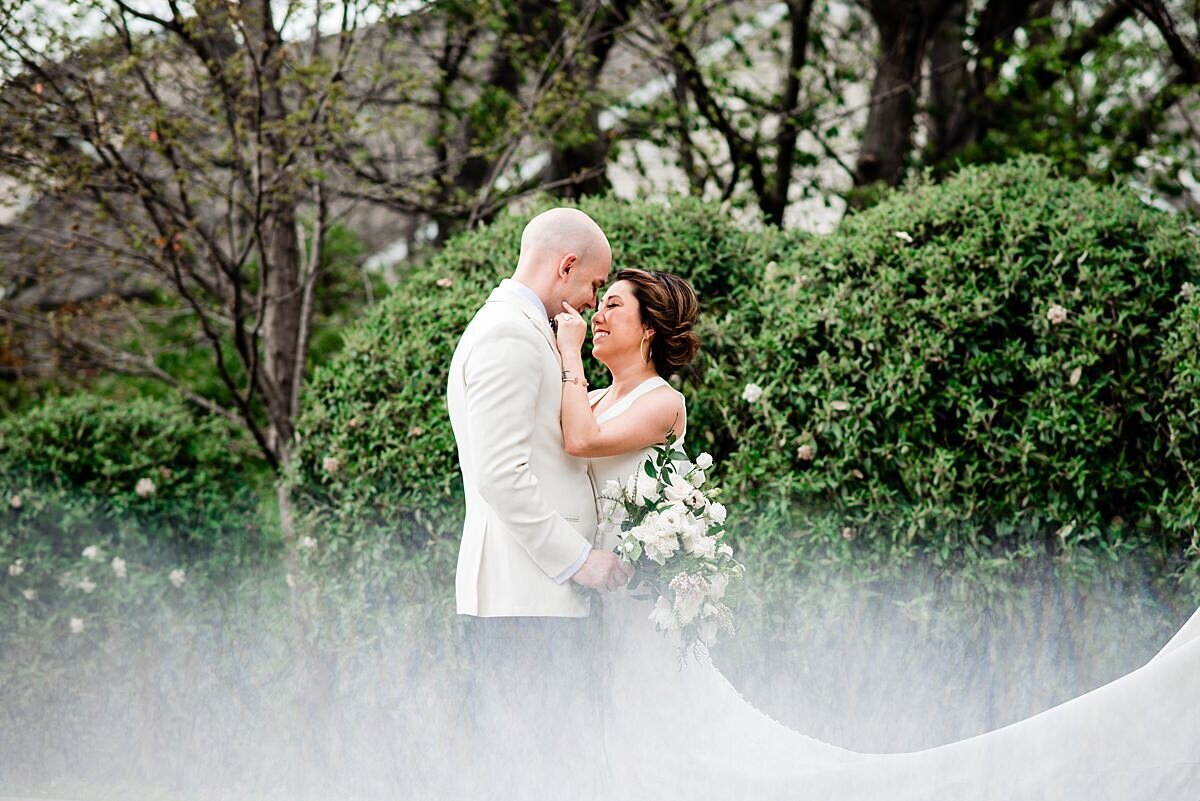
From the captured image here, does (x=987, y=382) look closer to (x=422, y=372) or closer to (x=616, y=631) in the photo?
(x=616, y=631)

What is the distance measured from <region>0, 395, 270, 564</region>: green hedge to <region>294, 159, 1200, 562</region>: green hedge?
1.28 metres

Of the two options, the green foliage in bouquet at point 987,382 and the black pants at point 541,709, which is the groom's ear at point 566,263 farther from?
the green foliage in bouquet at point 987,382

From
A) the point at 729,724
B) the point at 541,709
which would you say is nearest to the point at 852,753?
the point at 729,724

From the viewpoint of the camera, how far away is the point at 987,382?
14.1 feet

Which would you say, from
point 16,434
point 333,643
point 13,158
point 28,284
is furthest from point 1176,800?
point 28,284

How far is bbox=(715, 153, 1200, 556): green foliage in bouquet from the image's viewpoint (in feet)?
13.5

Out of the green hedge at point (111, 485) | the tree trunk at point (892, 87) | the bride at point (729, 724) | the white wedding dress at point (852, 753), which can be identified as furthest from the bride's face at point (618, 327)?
the tree trunk at point (892, 87)

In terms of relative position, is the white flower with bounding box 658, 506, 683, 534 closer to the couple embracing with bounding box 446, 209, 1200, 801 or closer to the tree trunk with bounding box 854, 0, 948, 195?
the couple embracing with bounding box 446, 209, 1200, 801

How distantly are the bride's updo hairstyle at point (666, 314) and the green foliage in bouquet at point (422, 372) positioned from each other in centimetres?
116

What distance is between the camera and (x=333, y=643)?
507 cm

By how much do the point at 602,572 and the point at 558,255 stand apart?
2.92 feet

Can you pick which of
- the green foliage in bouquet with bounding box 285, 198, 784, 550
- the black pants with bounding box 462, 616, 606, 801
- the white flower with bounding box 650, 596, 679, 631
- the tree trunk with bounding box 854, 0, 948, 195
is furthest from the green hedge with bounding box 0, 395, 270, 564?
the tree trunk with bounding box 854, 0, 948, 195

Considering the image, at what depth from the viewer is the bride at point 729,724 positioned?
2.87 m

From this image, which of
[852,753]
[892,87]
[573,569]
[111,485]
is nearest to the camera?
[573,569]
